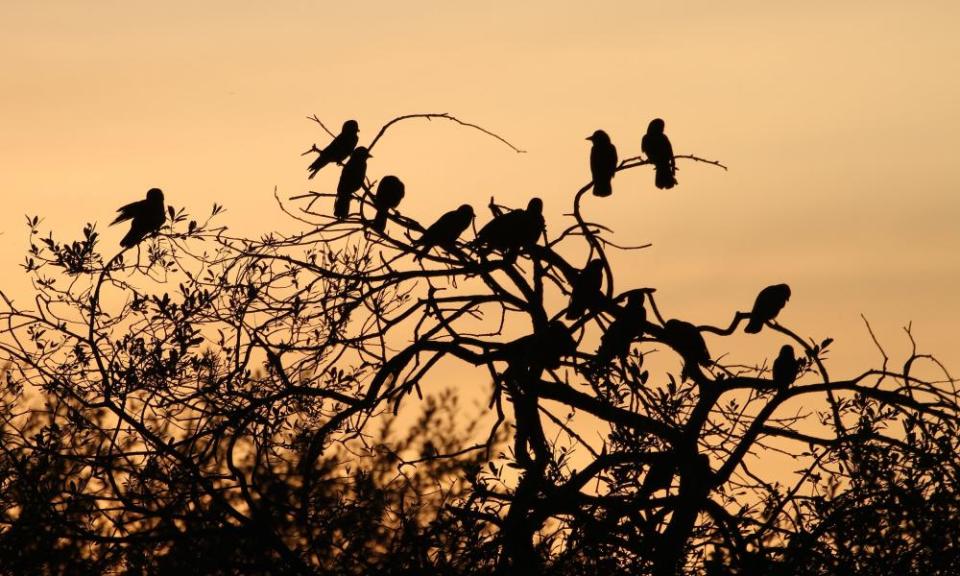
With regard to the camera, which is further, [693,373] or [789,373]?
[789,373]

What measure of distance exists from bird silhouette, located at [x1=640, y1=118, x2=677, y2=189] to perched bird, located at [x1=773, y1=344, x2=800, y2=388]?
10.6 ft

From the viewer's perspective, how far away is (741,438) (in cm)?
793

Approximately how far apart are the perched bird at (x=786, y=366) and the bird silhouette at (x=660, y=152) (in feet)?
10.6

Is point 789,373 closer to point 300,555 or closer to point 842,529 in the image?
point 842,529

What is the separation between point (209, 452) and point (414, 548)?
1.58m

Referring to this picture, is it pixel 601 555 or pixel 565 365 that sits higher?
pixel 565 365

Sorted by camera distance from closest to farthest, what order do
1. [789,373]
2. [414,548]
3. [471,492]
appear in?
[414,548] < [471,492] < [789,373]

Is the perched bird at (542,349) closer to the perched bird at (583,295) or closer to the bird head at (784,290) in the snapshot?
the perched bird at (583,295)

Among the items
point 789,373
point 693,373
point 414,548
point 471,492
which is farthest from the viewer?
point 789,373

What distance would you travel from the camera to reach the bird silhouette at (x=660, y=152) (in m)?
12.0

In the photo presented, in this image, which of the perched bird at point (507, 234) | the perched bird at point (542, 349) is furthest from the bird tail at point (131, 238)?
the perched bird at point (542, 349)

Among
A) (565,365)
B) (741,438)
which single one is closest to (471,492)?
(565,365)

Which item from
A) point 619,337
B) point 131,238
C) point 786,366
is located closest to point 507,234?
point 619,337

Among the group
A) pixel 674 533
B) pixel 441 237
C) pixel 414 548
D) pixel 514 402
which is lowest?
pixel 414 548
